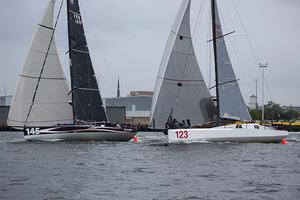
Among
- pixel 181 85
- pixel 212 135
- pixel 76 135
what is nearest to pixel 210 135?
pixel 212 135

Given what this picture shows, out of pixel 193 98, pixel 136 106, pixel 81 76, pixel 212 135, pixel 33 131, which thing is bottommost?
pixel 212 135

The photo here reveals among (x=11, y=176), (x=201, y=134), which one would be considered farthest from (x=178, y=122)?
(x=11, y=176)

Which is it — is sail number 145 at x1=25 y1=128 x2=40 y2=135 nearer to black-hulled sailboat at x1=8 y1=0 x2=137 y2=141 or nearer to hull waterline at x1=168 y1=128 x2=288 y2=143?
black-hulled sailboat at x1=8 y1=0 x2=137 y2=141

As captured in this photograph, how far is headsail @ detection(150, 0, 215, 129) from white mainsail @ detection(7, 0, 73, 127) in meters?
8.09

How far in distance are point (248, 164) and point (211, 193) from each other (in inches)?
326

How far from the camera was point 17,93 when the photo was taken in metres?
39.1

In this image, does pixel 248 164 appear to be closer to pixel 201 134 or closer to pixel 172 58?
pixel 201 134

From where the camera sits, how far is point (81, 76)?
4162 cm

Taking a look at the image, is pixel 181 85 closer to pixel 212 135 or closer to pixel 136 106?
pixel 212 135

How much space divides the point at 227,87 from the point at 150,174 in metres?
19.0

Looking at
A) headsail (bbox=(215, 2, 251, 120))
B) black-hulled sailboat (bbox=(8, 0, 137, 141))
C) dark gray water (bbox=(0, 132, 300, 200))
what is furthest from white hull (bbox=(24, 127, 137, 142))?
headsail (bbox=(215, 2, 251, 120))

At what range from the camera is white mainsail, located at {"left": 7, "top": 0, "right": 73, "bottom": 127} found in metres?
39.2

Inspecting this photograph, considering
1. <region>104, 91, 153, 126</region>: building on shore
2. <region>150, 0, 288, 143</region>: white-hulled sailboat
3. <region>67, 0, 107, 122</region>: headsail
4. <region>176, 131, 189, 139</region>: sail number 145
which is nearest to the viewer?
<region>176, 131, 189, 139</region>: sail number 145

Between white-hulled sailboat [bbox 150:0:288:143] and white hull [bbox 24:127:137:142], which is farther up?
white-hulled sailboat [bbox 150:0:288:143]
